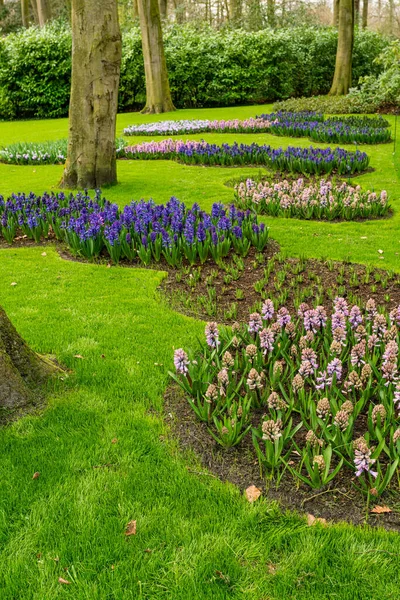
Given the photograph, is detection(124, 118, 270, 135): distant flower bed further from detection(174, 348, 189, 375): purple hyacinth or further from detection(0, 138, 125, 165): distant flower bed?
detection(174, 348, 189, 375): purple hyacinth

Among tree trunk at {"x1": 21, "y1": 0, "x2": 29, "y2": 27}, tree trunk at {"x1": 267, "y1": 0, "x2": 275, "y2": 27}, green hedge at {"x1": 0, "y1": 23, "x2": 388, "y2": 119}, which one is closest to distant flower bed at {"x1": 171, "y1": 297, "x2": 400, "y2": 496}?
green hedge at {"x1": 0, "y1": 23, "x2": 388, "y2": 119}

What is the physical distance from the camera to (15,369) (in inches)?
137

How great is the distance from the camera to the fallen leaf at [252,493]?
2870 millimetres

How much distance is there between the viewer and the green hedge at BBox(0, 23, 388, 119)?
22.8m

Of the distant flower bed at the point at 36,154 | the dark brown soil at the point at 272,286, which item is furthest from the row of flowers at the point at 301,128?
the dark brown soil at the point at 272,286

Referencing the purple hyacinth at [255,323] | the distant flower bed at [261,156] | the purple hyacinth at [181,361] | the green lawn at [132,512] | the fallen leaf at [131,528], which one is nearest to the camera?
the green lawn at [132,512]

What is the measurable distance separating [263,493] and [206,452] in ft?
1.51

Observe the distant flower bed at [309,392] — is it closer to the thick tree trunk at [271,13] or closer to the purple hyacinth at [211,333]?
the purple hyacinth at [211,333]

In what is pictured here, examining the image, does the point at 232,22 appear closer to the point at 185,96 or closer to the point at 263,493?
the point at 185,96

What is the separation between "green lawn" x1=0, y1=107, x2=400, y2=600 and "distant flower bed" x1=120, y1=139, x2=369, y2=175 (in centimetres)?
613

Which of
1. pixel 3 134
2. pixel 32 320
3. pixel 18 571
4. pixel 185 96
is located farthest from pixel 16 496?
pixel 185 96

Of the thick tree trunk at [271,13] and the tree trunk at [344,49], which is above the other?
the thick tree trunk at [271,13]

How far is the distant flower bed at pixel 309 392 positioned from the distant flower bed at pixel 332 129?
999 centimetres

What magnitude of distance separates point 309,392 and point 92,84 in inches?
276
